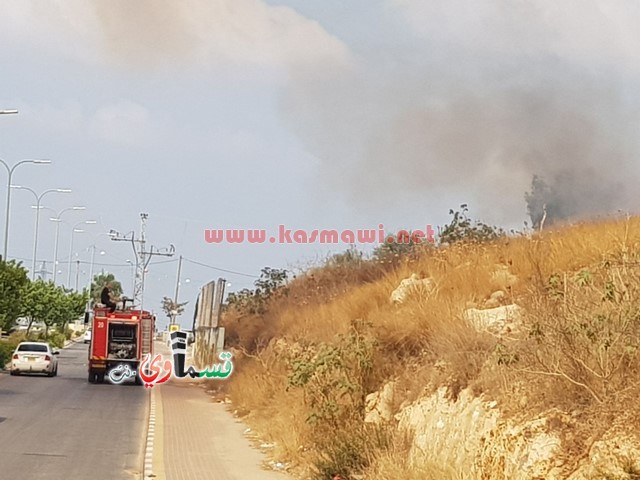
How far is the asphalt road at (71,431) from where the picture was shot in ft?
56.0

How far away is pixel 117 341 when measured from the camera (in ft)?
137

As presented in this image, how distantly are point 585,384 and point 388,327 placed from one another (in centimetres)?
836

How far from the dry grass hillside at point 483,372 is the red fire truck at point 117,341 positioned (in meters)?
17.2

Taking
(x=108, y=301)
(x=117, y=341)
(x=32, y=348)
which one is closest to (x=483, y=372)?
(x=117, y=341)

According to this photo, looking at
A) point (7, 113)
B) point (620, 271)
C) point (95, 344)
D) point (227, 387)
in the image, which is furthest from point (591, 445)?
point (95, 344)

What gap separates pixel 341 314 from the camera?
2388 cm

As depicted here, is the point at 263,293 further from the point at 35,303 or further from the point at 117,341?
the point at 35,303

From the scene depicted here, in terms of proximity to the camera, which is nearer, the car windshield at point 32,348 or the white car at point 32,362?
the white car at point 32,362

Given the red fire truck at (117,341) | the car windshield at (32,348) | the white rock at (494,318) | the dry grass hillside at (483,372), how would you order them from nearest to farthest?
1. the dry grass hillside at (483,372)
2. the white rock at (494,318)
3. the red fire truck at (117,341)
4. the car windshield at (32,348)

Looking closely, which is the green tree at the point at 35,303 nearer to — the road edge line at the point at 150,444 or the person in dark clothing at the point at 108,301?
the person in dark clothing at the point at 108,301

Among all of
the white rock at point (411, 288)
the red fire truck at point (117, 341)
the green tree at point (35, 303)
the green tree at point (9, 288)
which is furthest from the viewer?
the green tree at point (35, 303)

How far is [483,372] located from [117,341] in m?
30.5

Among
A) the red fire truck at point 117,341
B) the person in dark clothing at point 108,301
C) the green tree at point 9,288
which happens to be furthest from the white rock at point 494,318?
the green tree at point 9,288

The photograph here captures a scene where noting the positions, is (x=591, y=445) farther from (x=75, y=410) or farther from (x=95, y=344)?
(x=95, y=344)
